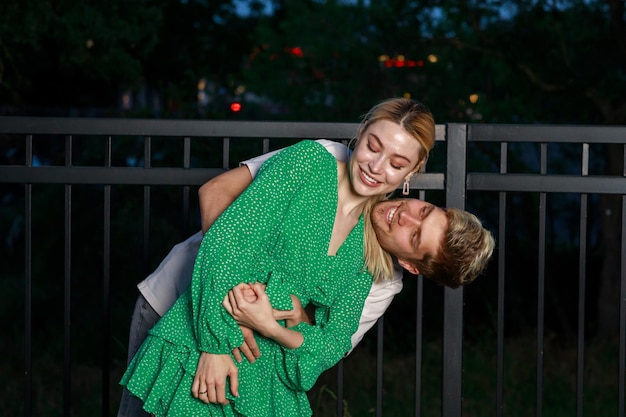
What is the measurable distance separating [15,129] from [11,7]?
417 centimetres

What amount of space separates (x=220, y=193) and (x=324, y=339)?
466 mm

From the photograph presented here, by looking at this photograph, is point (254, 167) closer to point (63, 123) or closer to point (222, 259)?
point (222, 259)

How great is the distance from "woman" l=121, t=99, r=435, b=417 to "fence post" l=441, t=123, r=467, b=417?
0.54m

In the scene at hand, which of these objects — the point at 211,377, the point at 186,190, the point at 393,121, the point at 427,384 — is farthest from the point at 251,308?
the point at 427,384

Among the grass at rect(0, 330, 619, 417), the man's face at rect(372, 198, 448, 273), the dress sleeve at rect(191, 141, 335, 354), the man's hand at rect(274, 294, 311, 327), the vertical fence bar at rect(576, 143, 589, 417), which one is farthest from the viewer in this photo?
the grass at rect(0, 330, 619, 417)

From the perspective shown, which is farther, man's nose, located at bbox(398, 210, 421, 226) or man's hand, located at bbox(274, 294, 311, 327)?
man's nose, located at bbox(398, 210, 421, 226)

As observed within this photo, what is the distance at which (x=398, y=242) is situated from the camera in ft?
8.05

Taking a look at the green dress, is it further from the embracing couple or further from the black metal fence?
the black metal fence

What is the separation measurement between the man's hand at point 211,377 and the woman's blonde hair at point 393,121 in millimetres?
483

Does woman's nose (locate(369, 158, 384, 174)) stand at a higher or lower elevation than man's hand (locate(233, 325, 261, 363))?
higher

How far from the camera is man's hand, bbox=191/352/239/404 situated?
228 cm

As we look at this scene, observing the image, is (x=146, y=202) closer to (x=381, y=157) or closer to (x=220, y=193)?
(x=220, y=193)

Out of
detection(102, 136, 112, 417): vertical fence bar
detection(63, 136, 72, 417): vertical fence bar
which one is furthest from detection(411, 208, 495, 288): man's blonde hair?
detection(63, 136, 72, 417): vertical fence bar

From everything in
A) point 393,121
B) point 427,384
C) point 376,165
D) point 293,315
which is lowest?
point 427,384
